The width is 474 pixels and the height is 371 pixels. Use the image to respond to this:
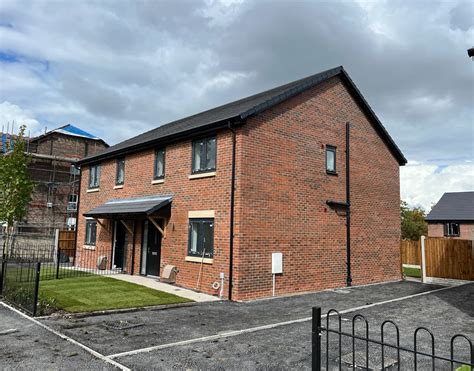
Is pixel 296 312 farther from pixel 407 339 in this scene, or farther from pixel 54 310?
pixel 54 310

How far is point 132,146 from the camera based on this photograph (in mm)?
17062

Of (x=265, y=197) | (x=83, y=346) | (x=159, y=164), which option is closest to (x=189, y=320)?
(x=83, y=346)

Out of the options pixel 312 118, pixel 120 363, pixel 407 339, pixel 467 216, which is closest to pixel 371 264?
pixel 312 118

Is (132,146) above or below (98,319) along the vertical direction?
above

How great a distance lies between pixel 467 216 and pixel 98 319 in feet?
127

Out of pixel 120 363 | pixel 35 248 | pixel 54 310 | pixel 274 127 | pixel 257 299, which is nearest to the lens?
pixel 120 363

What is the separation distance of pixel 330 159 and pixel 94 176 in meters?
12.7

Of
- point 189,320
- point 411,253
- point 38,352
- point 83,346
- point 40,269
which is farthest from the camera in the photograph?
point 411,253

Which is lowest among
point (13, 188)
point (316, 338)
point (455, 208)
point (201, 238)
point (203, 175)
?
point (316, 338)

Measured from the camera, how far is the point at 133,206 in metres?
15.2

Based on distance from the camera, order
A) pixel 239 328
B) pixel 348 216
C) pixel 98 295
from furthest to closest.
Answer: pixel 348 216 → pixel 98 295 → pixel 239 328

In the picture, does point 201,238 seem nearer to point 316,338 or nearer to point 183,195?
point 183,195

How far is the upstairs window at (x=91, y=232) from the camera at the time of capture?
19817 millimetres

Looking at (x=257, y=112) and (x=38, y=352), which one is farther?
(x=257, y=112)
